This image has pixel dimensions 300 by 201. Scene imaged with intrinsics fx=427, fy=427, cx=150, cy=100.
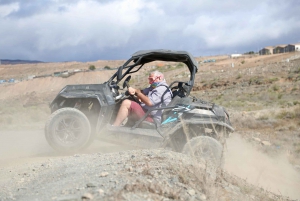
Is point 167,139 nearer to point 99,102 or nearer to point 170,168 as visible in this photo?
point 99,102

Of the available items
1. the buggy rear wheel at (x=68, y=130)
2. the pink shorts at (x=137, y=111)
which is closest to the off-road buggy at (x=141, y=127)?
the buggy rear wheel at (x=68, y=130)

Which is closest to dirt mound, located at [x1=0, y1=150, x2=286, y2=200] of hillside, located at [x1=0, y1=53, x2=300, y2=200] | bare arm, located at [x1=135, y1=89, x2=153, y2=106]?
→ hillside, located at [x1=0, y1=53, x2=300, y2=200]

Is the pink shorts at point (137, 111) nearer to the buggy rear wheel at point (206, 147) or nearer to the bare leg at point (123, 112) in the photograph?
the bare leg at point (123, 112)

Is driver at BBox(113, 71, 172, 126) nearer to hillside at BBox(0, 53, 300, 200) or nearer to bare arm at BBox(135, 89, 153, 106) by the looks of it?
bare arm at BBox(135, 89, 153, 106)

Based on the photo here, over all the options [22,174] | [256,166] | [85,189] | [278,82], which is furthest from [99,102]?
[278,82]

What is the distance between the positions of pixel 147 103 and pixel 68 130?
1.50m

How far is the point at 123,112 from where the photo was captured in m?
7.82

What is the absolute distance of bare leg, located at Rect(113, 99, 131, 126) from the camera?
7793 mm

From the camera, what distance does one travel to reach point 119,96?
8023 mm

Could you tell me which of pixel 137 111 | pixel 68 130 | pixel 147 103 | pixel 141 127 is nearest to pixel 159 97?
pixel 147 103

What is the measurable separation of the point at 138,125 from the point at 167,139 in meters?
0.61

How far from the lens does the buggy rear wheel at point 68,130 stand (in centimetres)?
756

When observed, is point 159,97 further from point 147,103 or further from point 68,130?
point 68,130

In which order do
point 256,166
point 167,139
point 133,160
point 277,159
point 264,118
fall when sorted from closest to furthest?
point 133,160
point 167,139
point 256,166
point 277,159
point 264,118
